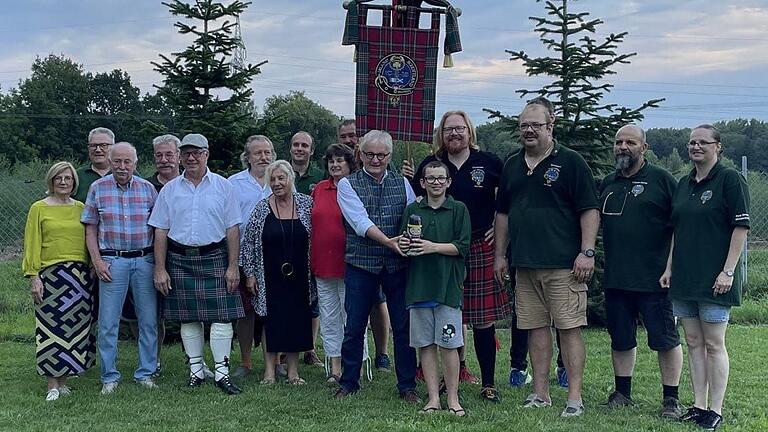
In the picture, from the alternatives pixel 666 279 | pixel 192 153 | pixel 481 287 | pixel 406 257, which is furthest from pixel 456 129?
pixel 192 153

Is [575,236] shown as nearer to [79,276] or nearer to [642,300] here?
[642,300]

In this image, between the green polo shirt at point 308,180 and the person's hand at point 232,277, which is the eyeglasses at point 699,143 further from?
the person's hand at point 232,277

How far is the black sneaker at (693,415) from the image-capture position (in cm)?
527

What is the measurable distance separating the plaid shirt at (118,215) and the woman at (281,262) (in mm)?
821

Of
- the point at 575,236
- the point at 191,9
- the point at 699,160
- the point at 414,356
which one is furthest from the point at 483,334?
the point at 191,9

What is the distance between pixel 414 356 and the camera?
594 cm

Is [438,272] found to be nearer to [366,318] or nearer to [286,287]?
[366,318]

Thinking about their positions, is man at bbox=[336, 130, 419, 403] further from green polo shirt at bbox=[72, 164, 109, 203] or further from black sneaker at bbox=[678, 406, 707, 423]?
green polo shirt at bbox=[72, 164, 109, 203]

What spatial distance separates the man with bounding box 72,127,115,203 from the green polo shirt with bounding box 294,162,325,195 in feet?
5.52

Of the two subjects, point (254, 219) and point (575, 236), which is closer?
point (575, 236)

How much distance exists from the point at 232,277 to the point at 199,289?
0.28 m

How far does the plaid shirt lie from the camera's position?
6.13m

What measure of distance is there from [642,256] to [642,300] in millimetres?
341

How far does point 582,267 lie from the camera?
532cm
